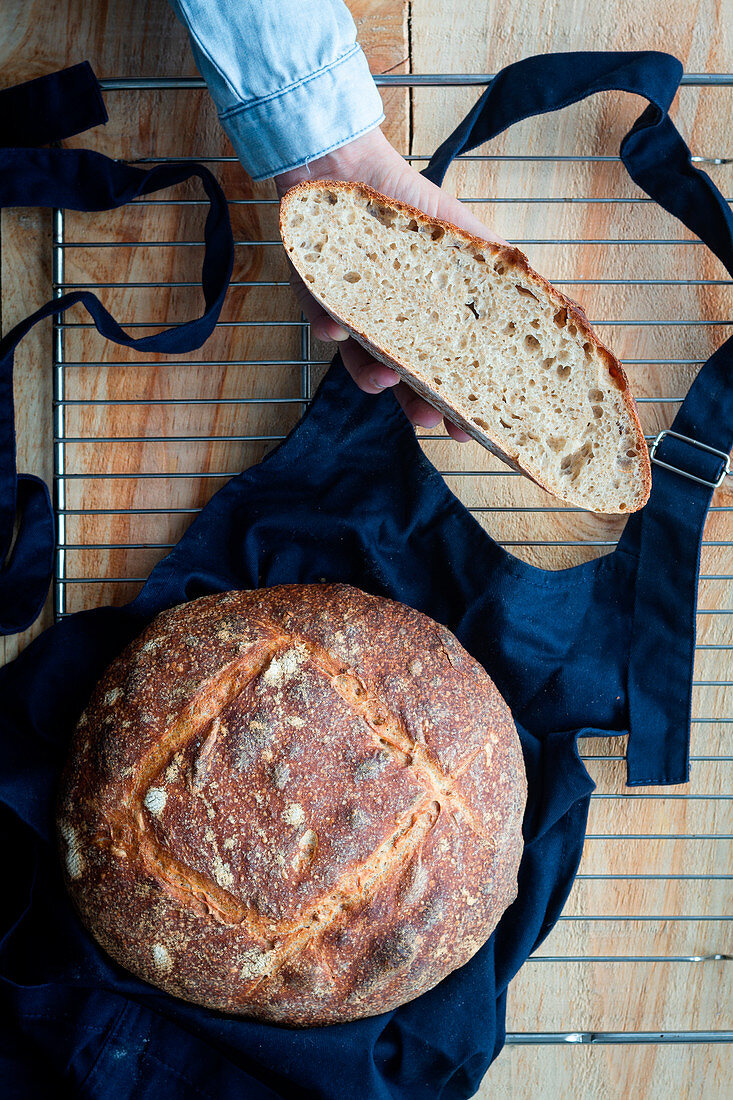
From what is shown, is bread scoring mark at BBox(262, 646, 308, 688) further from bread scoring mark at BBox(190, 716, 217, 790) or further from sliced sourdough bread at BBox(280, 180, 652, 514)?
sliced sourdough bread at BBox(280, 180, 652, 514)

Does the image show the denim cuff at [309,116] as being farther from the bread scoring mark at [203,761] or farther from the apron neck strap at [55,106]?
the bread scoring mark at [203,761]

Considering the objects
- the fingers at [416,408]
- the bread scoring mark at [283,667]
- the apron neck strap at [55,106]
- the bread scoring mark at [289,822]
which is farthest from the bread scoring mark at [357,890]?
the apron neck strap at [55,106]

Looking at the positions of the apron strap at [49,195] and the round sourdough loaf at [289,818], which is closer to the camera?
the round sourdough loaf at [289,818]

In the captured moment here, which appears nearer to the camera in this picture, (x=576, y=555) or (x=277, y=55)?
(x=277, y=55)

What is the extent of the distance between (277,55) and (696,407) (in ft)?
2.51

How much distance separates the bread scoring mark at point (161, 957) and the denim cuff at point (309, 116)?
3.35 feet

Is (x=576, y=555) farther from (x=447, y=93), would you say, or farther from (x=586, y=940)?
(x=447, y=93)

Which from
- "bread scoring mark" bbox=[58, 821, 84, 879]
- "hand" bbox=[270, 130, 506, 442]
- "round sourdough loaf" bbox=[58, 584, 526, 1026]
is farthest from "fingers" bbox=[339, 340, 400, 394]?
"bread scoring mark" bbox=[58, 821, 84, 879]

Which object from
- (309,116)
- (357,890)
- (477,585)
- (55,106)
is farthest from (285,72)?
(357,890)

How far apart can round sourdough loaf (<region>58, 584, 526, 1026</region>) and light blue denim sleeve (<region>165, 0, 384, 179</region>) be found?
0.65 meters

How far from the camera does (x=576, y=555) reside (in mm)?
1328

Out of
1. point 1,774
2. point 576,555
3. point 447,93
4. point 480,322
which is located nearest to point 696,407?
point 576,555

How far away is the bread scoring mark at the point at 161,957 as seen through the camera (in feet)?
3.32

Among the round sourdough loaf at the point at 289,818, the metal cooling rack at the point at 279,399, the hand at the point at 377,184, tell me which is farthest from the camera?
the metal cooling rack at the point at 279,399
